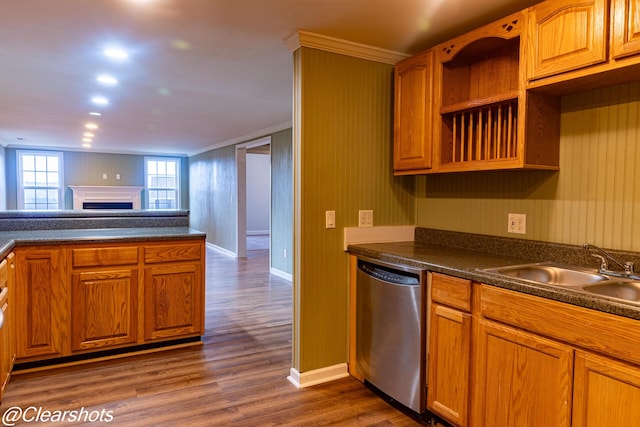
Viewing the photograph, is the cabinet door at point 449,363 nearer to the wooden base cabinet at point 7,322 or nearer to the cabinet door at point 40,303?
the wooden base cabinet at point 7,322

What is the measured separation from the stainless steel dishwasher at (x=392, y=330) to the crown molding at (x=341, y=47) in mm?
1370

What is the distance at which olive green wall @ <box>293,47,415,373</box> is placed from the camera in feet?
8.72

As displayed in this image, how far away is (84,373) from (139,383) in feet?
1.51

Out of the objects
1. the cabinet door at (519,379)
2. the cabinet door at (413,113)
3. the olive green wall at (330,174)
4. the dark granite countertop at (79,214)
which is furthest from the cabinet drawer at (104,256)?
the cabinet door at (519,379)

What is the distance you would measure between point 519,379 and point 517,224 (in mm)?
983

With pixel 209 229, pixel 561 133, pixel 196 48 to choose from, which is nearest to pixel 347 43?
pixel 196 48

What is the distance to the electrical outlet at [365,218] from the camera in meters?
2.89

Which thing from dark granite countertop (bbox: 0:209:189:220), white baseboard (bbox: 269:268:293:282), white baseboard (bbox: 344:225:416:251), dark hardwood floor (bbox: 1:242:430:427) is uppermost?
dark granite countertop (bbox: 0:209:189:220)

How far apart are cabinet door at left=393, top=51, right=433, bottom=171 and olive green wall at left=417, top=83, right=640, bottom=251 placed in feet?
1.53

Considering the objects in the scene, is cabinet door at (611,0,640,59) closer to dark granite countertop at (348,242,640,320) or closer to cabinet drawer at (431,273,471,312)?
dark granite countertop at (348,242,640,320)

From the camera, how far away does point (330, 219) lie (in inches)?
109

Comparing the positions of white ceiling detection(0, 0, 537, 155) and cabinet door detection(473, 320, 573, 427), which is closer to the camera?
cabinet door detection(473, 320, 573, 427)

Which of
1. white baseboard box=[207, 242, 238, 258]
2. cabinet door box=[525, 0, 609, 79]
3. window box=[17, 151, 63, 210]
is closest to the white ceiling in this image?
cabinet door box=[525, 0, 609, 79]

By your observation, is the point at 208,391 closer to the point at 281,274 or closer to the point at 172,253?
the point at 172,253
